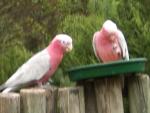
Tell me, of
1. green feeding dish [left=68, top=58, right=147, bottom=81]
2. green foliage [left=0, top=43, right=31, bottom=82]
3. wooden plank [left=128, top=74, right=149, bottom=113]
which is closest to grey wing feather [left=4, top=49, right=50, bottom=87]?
green feeding dish [left=68, top=58, right=147, bottom=81]

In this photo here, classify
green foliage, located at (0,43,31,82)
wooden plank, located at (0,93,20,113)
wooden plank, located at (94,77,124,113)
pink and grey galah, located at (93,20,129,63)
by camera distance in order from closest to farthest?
wooden plank, located at (0,93,20,113)
wooden plank, located at (94,77,124,113)
pink and grey galah, located at (93,20,129,63)
green foliage, located at (0,43,31,82)

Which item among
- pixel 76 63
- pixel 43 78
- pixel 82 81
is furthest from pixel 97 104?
pixel 76 63

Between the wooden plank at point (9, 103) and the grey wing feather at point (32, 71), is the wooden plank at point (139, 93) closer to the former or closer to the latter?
the grey wing feather at point (32, 71)

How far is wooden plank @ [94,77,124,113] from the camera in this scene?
308 centimetres

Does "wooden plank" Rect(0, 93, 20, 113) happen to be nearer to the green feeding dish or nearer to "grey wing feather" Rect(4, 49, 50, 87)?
"grey wing feather" Rect(4, 49, 50, 87)

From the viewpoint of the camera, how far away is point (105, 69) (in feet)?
9.82

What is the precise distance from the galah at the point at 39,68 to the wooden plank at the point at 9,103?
20 centimetres

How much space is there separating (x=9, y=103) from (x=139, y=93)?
73 centimetres

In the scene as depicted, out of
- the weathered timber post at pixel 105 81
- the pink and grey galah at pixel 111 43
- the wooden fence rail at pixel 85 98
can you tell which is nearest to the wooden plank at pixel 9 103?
the wooden fence rail at pixel 85 98

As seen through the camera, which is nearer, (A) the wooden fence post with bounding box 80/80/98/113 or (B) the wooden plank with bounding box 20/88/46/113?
(B) the wooden plank with bounding box 20/88/46/113

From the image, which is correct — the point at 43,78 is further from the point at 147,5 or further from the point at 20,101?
the point at 147,5

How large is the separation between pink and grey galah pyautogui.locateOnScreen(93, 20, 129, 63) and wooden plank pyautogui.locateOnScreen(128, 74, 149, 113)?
48 centimetres

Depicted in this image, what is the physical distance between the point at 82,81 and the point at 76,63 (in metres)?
1.60

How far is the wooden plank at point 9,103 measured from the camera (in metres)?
2.91
